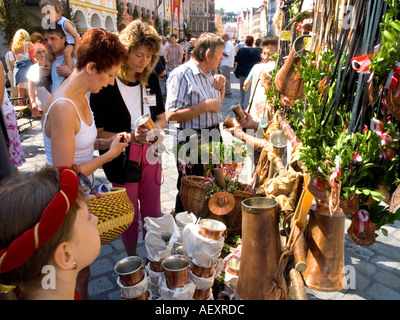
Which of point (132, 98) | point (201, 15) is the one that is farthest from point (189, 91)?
point (201, 15)

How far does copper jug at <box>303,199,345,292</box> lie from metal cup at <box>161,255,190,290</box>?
65 centimetres

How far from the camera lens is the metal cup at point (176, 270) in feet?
5.53

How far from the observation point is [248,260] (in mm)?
1500

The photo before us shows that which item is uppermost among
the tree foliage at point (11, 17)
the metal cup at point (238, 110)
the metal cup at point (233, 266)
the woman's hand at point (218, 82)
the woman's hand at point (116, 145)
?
the tree foliage at point (11, 17)

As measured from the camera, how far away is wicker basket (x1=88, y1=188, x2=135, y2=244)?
5.88 ft

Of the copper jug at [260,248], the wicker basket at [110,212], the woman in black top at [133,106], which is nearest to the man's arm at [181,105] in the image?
the woman in black top at [133,106]

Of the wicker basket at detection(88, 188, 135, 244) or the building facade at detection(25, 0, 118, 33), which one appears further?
the building facade at detection(25, 0, 118, 33)

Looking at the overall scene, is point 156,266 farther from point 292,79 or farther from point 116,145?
point 292,79

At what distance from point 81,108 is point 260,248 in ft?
4.14

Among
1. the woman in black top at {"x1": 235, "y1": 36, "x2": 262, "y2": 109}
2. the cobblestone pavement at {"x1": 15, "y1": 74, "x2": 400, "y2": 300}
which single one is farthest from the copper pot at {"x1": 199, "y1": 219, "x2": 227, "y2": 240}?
the woman in black top at {"x1": 235, "y1": 36, "x2": 262, "y2": 109}

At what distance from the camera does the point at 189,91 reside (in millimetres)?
2828

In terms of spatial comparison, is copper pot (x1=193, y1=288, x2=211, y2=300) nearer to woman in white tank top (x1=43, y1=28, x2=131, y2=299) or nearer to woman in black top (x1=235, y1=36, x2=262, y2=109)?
woman in white tank top (x1=43, y1=28, x2=131, y2=299)

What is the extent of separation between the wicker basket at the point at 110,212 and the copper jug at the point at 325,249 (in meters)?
1.07

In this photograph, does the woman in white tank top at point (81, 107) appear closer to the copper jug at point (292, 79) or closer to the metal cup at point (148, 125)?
the metal cup at point (148, 125)
